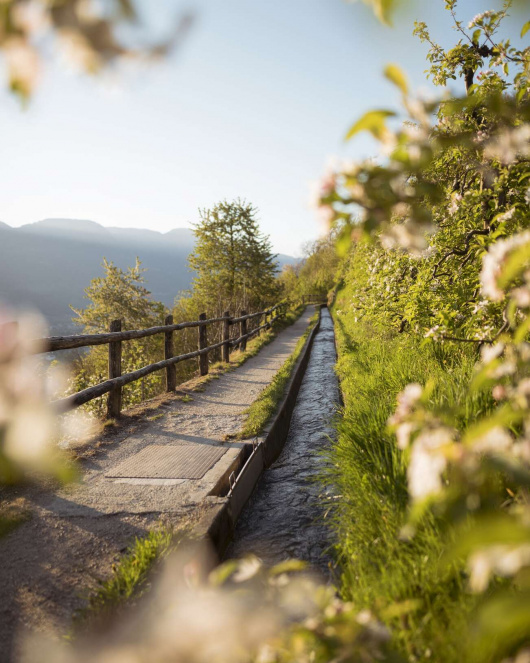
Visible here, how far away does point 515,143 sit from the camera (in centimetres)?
142

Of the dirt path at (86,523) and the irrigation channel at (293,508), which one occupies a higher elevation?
the dirt path at (86,523)

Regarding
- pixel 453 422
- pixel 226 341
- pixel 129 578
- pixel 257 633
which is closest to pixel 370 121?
pixel 257 633

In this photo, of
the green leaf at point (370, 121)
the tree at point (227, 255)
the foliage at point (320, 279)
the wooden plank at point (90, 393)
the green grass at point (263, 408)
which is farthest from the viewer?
the foliage at point (320, 279)

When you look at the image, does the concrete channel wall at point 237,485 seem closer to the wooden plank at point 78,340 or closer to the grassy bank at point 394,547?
the grassy bank at point 394,547

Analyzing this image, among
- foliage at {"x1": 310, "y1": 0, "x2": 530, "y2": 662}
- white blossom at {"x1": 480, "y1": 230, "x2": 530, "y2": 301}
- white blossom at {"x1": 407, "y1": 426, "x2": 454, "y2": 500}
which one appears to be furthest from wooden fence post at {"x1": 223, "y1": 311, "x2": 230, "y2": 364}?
white blossom at {"x1": 407, "y1": 426, "x2": 454, "y2": 500}

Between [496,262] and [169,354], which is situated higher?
[496,262]

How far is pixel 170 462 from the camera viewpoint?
4445 mm

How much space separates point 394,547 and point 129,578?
1.52 metres

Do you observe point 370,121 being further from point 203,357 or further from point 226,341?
point 226,341

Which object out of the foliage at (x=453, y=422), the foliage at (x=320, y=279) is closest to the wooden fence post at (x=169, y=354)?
the foliage at (x=453, y=422)

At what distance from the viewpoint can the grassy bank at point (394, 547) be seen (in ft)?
5.54

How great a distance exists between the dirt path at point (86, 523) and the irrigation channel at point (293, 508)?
18.3 inches

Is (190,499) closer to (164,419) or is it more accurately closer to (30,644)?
(30,644)

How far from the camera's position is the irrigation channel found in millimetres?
3176
